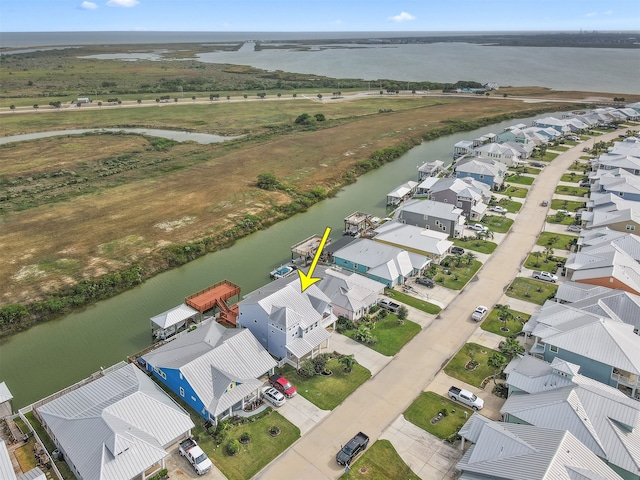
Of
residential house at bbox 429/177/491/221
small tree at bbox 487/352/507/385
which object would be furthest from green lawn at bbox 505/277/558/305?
residential house at bbox 429/177/491/221

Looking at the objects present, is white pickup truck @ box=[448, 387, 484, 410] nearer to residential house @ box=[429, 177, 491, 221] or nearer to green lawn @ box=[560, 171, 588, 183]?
residential house @ box=[429, 177, 491, 221]

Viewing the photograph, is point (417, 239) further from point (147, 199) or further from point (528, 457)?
point (147, 199)

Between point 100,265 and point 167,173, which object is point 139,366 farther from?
point 167,173

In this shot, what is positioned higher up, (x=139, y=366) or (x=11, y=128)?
(x=11, y=128)

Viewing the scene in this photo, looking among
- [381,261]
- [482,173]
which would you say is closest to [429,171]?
[482,173]

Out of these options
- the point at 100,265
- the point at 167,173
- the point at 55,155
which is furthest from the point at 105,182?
the point at 100,265

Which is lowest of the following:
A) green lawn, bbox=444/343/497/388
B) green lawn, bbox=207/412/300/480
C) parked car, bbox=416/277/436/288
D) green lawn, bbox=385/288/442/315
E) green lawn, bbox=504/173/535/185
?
green lawn, bbox=207/412/300/480
